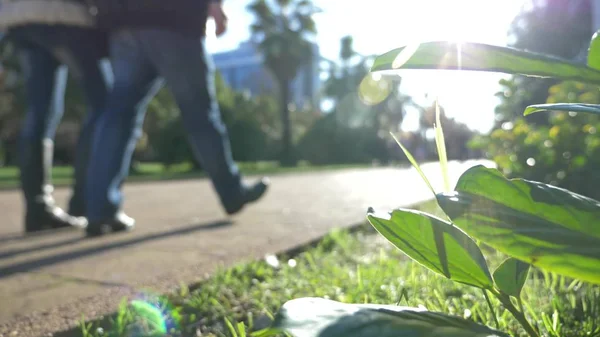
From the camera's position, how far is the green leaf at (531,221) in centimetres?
67

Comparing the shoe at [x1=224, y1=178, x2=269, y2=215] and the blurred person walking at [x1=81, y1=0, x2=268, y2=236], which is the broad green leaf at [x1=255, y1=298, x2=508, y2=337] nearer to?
the blurred person walking at [x1=81, y1=0, x2=268, y2=236]

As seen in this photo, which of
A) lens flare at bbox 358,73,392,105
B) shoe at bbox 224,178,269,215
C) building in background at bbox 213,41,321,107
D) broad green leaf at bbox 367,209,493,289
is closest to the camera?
broad green leaf at bbox 367,209,493,289

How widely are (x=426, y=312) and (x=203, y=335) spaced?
35.6 inches

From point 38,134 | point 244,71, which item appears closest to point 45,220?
point 38,134

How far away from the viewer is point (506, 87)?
343cm

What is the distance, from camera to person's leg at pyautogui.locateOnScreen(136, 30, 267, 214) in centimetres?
325

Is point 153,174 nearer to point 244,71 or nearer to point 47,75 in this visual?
point 47,75

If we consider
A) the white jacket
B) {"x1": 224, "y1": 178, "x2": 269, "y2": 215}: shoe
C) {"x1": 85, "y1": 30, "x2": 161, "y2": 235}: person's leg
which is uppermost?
the white jacket

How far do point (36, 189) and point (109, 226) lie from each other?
0.60 meters

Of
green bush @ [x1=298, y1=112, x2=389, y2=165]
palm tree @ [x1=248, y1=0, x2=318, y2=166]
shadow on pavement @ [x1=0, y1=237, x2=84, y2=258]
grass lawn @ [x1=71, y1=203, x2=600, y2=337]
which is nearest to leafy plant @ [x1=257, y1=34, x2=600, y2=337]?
grass lawn @ [x1=71, y1=203, x2=600, y2=337]

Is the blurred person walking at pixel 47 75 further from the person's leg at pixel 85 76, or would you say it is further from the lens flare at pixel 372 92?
the lens flare at pixel 372 92

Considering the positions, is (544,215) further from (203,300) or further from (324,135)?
(324,135)

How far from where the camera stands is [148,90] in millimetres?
3492

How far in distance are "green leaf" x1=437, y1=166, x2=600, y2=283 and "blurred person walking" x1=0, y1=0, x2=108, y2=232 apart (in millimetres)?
3111
